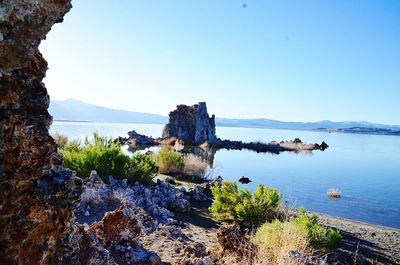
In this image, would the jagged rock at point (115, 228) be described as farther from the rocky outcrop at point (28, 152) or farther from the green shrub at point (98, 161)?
the green shrub at point (98, 161)

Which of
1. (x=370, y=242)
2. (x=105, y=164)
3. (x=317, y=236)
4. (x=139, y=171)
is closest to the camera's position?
(x=317, y=236)

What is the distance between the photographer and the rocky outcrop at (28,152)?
2461 mm

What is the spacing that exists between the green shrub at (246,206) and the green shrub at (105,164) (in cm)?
304

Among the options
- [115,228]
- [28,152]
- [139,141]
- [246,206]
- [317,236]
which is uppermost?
Result: [28,152]

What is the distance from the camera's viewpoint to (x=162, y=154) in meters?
18.8

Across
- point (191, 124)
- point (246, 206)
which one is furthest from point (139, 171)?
point (191, 124)

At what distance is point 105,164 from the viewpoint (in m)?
12.0

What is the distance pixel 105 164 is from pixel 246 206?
4468 millimetres

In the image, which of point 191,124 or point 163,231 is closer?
point 163,231

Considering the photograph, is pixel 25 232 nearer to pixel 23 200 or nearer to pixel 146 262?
pixel 23 200

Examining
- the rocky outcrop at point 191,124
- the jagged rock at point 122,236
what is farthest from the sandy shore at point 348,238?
the rocky outcrop at point 191,124

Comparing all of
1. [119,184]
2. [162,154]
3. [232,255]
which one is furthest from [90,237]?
[162,154]

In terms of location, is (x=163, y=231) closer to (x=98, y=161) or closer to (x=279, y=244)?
(x=279, y=244)

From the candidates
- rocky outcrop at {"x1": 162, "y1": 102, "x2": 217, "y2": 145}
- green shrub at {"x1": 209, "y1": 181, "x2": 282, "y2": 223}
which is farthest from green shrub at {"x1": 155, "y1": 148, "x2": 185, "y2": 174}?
rocky outcrop at {"x1": 162, "y1": 102, "x2": 217, "y2": 145}
